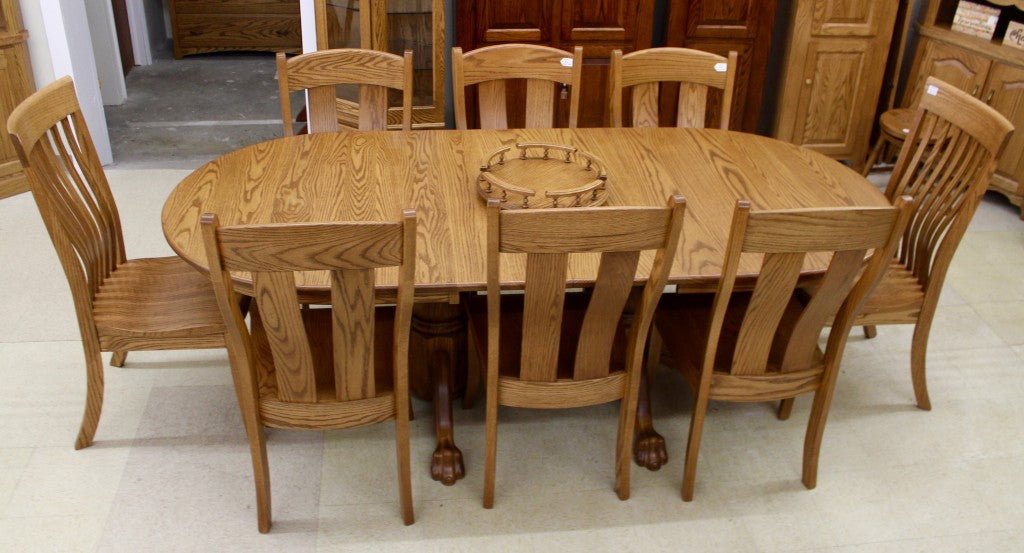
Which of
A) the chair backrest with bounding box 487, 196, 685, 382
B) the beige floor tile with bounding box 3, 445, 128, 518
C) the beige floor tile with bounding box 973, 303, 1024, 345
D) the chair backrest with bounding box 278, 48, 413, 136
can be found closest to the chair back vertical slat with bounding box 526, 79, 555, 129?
the chair backrest with bounding box 278, 48, 413, 136

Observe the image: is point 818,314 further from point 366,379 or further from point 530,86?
point 530,86

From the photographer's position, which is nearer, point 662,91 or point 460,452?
point 460,452

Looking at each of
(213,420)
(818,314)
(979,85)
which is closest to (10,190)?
(213,420)

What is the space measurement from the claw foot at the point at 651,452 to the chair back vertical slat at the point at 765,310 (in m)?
0.38

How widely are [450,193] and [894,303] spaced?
1.26 m

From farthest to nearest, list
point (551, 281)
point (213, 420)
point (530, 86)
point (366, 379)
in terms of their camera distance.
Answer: point (530, 86)
point (213, 420)
point (366, 379)
point (551, 281)

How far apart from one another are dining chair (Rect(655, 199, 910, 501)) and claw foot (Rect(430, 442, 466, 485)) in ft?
1.94

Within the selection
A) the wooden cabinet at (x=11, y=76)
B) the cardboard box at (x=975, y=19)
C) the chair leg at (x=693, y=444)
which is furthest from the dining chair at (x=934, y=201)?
the wooden cabinet at (x=11, y=76)

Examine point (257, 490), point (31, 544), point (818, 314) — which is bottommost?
point (31, 544)

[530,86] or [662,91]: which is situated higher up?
[530,86]

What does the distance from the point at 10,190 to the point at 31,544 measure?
2171mm

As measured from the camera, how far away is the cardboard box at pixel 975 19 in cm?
376

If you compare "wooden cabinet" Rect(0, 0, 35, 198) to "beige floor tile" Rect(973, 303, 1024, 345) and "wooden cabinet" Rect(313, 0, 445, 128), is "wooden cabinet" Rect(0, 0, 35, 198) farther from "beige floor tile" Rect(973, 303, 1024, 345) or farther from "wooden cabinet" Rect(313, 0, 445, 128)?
"beige floor tile" Rect(973, 303, 1024, 345)

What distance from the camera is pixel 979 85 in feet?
12.4
